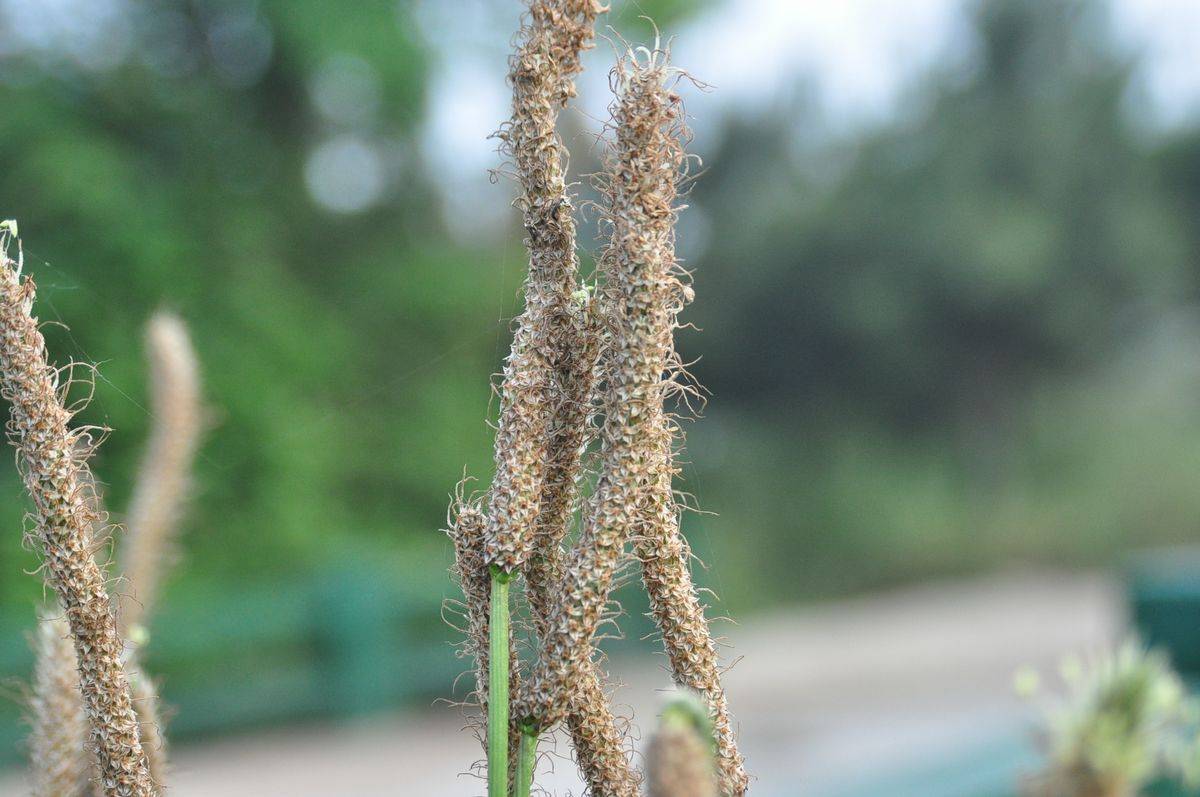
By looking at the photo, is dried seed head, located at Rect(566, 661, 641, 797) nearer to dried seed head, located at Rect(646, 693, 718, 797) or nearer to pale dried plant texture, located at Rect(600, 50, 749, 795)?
pale dried plant texture, located at Rect(600, 50, 749, 795)

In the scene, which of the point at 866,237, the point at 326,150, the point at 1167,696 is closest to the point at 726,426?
the point at 866,237

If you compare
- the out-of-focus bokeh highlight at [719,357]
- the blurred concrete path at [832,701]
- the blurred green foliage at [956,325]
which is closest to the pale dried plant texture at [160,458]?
the out-of-focus bokeh highlight at [719,357]

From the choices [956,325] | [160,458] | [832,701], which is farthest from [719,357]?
[160,458]

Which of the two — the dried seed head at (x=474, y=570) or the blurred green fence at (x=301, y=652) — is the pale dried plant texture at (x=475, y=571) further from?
the blurred green fence at (x=301, y=652)

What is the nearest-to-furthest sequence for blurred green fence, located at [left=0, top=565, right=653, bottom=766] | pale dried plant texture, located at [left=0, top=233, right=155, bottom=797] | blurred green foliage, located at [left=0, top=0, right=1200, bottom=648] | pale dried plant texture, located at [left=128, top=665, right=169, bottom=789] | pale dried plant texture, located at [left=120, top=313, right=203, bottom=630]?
pale dried plant texture, located at [left=0, top=233, right=155, bottom=797] → pale dried plant texture, located at [left=128, top=665, right=169, bottom=789] → pale dried plant texture, located at [left=120, top=313, right=203, bottom=630] → blurred green fence, located at [left=0, top=565, right=653, bottom=766] → blurred green foliage, located at [left=0, top=0, right=1200, bottom=648]

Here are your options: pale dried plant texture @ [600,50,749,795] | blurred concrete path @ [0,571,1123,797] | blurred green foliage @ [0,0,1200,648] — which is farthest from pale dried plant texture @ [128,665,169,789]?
blurred green foliage @ [0,0,1200,648]

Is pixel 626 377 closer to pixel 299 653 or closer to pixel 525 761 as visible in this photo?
pixel 525 761

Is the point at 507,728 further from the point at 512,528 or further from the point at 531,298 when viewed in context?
the point at 531,298

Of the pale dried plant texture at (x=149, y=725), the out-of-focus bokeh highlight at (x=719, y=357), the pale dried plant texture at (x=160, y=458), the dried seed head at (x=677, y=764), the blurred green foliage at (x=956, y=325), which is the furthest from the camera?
the blurred green foliage at (x=956, y=325)

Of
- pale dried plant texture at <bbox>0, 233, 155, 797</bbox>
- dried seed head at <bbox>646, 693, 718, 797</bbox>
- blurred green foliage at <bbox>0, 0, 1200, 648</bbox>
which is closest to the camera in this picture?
dried seed head at <bbox>646, 693, 718, 797</bbox>
